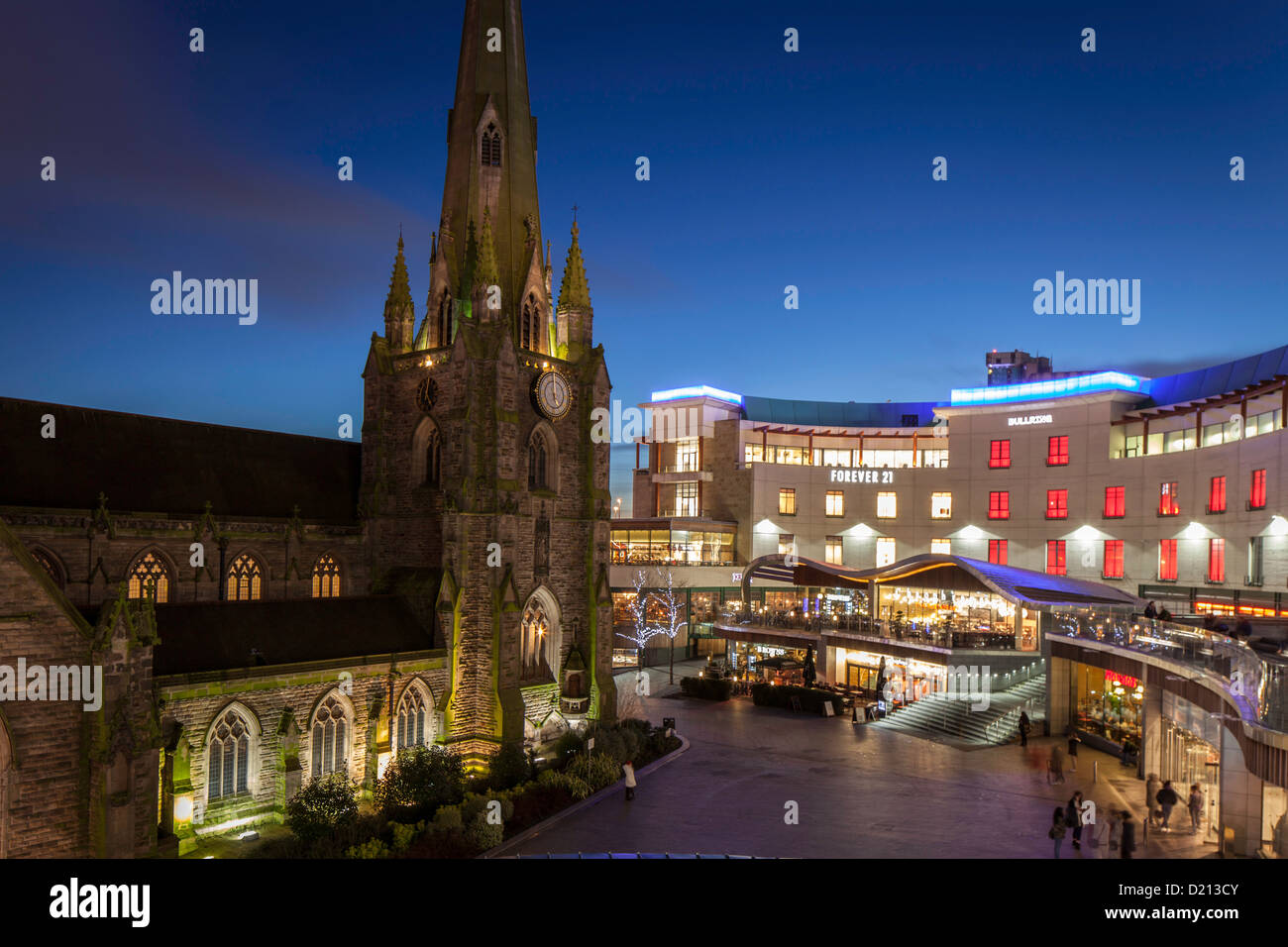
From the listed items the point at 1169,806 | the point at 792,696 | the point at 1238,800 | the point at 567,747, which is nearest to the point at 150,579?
the point at 567,747

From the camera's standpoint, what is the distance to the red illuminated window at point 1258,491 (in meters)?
36.4

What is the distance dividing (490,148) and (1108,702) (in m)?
30.3

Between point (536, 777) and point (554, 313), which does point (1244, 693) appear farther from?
point (554, 313)

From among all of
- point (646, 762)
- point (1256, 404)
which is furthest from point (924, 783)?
point (1256, 404)

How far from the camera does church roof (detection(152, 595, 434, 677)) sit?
23.4 m

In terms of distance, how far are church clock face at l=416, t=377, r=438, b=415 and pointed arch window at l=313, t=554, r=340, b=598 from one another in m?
6.38

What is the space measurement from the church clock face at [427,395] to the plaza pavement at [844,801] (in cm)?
1524

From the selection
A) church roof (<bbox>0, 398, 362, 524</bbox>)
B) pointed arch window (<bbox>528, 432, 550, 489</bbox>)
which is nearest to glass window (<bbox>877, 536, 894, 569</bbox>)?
pointed arch window (<bbox>528, 432, 550, 489</bbox>)

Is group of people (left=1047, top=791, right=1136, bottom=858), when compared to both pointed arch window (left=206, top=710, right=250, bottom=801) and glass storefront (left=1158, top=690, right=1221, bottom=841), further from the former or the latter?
pointed arch window (left=206, top=710, right=250, bottom=801)

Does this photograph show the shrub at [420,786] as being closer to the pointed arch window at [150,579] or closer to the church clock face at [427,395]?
the pointed arch window at [150,579]

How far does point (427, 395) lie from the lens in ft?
106

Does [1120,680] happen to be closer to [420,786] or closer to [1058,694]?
[1058,694]

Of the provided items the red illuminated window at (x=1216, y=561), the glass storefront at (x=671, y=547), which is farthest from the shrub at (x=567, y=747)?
the red illuminated window at (x=1216, y=561)
